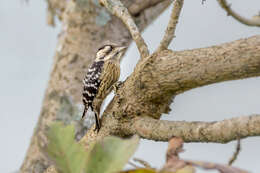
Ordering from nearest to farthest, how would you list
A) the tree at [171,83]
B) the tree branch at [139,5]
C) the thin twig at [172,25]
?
the tree at [171,83]
the thin twig at [172,25]
the tree branch at [139,5]

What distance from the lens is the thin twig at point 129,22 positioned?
96.1 inches

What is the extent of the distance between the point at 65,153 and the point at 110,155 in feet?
0.28

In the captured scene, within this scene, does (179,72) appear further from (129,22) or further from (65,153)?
(65,153)

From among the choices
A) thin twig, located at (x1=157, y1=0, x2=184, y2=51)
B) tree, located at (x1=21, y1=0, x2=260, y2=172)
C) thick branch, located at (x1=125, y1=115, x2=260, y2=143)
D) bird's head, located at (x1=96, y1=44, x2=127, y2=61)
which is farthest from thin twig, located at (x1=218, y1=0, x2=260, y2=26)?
bird's head, located at (x1=96, y1=44, x2=127, y2=61)

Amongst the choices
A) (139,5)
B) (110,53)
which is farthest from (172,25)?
(139,5)

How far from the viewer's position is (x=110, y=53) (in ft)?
12.5

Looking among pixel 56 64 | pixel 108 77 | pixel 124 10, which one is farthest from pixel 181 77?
pixel 56 64

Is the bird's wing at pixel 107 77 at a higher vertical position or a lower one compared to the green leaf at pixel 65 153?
higher

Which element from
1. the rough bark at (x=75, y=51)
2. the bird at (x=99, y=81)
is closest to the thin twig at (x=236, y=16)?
the bird at (x=99, y=81)

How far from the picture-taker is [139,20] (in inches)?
194

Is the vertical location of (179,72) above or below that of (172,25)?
below

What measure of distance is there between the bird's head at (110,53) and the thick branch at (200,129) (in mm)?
1516

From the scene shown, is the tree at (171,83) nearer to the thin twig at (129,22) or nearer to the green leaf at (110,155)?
the thin twig at (129,22)

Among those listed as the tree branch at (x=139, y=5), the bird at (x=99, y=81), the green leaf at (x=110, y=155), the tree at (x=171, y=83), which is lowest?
the green leaf at (x=110, y=155)
